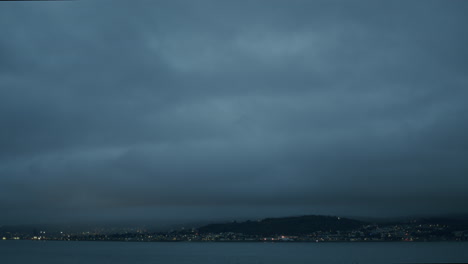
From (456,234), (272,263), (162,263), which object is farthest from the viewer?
(456,234)

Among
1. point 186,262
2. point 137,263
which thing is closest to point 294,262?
point 186,262

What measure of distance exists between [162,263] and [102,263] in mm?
12018

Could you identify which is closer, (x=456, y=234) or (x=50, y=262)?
(x=50, y=262)

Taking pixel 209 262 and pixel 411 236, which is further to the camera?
pixel 411 236

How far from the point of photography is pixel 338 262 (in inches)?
3536

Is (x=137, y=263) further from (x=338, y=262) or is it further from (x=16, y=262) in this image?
(x=338, y=262)

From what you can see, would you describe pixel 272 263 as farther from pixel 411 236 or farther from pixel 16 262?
pixel 411 236

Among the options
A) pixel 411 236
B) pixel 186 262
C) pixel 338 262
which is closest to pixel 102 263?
pixel 186 262

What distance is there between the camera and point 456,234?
198 m

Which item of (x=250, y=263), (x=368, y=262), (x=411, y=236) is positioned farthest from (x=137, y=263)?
(x=411, y=236)

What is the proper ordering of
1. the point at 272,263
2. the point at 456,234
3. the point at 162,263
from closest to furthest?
the point at 272,263 < the point at 162,263 < the point at 456,234

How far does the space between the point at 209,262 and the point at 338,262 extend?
86.6 ft

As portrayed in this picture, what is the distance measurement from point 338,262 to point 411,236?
127 m

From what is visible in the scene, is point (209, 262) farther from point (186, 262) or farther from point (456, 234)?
point (456, 234)
